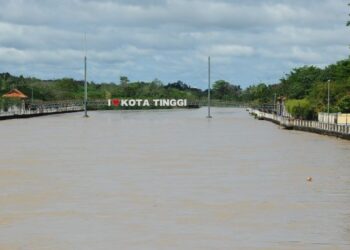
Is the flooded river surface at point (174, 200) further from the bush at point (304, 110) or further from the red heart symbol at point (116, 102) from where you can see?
the red heart symbol at point (116, 102)

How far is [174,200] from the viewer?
24969 millimetres

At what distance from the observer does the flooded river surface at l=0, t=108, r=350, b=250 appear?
18.8 meters

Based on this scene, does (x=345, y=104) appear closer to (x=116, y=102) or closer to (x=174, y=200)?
(x=174, y=200)

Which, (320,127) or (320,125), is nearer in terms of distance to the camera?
(320,127)

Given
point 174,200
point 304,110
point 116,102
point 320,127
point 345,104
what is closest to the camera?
point 174,200

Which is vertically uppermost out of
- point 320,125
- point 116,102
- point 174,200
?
point 320,125

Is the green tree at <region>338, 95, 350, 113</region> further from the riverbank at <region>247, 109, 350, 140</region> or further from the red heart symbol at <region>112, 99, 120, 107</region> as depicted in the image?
the red heart symbol at <region>112, 99, 120, 107</region>

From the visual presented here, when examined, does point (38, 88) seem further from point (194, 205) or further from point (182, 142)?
point (194, 205)

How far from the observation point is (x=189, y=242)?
18.3m

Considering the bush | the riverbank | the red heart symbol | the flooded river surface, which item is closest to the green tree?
the riverbank

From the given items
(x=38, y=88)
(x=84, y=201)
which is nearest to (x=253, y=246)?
(x=84, y=201)

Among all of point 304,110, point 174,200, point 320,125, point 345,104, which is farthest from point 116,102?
point 174,200

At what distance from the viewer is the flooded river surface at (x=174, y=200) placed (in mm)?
18781

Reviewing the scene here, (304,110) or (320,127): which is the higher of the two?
(304,110)
